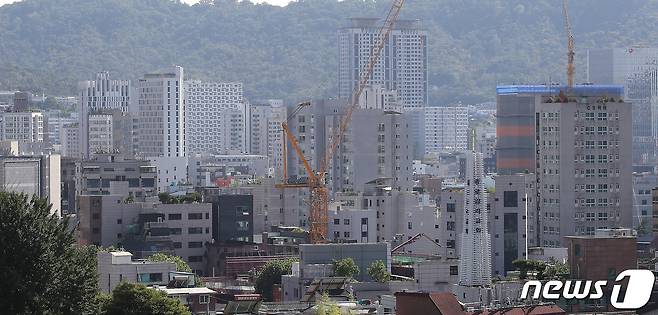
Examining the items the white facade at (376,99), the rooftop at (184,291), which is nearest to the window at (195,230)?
the rooftop at (184,291)

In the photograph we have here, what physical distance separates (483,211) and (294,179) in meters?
46.5

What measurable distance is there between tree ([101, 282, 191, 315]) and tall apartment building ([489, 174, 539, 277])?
33685mm

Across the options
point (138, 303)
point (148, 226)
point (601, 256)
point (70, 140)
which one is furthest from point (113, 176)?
point (70, 140)

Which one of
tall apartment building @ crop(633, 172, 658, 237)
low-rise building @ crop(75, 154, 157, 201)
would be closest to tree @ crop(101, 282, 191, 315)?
tall apartment building @ crop(633, 172, 658, 237)

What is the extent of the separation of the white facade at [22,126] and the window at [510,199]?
10235 centimetres

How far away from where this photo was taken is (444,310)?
38844 millimetres

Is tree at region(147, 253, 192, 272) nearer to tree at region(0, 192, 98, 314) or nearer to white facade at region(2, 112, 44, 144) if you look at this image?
tree at region(0, 192, 98, 314)

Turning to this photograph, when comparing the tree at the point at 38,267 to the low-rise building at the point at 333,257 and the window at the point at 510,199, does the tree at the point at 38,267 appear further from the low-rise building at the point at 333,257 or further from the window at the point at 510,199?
the window at the point at 510,199

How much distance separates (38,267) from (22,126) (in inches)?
5767

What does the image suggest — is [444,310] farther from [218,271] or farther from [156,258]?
[218,271]

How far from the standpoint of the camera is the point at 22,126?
183 m

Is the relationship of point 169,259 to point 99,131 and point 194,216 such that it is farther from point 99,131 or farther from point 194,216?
point 99,131

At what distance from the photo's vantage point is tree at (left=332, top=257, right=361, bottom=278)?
60688 millimetres

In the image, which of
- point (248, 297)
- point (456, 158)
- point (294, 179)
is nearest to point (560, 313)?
point (248, 297)
